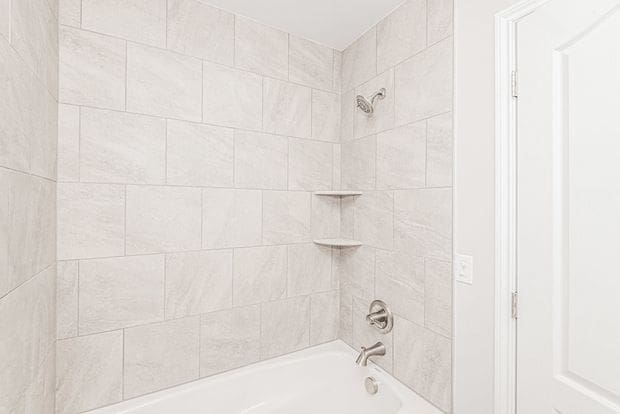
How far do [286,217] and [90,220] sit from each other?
3.15 feet

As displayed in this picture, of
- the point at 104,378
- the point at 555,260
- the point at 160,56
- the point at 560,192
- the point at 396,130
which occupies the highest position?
the point at 160,56

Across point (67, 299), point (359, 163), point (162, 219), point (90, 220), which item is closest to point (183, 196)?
point (162, 219)

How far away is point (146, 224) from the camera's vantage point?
1474 mm

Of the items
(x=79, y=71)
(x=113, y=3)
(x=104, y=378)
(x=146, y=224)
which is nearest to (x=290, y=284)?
(x=146, y=224)

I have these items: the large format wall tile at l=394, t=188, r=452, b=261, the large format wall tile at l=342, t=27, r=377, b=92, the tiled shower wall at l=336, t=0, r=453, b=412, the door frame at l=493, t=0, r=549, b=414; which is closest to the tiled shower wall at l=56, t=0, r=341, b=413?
the large format wall tile at l=342, t=27, r=377, b=92

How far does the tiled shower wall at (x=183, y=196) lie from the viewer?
1350mm

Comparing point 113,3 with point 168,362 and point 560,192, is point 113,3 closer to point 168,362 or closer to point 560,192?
point 168,362

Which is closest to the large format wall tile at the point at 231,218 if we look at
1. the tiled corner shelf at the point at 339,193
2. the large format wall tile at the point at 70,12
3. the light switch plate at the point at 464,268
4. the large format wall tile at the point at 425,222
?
the tiled corner shelf at the point at 339,193

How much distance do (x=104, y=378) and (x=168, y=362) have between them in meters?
0.26

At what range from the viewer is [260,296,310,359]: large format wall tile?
1.80m

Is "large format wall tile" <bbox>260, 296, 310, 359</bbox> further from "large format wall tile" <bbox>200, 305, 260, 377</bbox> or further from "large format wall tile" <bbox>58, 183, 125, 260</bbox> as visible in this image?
"large format wall tile" <bbox>58, 183, 125, 260</bbox>

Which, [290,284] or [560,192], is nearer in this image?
[560,192]

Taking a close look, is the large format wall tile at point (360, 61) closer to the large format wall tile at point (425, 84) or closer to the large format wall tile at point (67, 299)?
the large format wall tile at point (425, 84)

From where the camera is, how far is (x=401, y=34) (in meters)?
1.60
